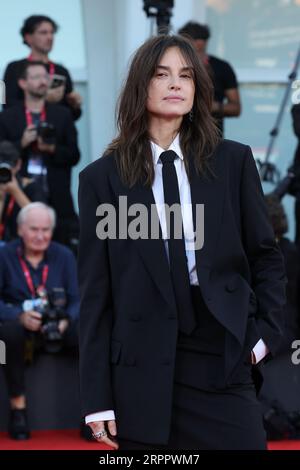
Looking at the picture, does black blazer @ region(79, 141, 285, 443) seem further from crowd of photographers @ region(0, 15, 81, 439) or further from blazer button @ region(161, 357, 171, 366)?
crowd of photographers @ region(0, 15, 81, 439)

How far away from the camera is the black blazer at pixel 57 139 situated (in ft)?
21.5

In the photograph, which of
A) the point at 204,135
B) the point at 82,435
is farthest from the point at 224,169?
the point at 82,435

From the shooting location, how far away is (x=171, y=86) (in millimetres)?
2961

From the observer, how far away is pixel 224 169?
2988mm

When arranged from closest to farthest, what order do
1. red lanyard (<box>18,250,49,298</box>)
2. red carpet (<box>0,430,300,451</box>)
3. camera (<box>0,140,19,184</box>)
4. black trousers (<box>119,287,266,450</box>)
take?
black trousers (<box>119,287,266,450</box>), red carpet (<box>0,430,300,451</box>), red lanyard (<box>18,250,49,298</box>), camera (<box>0,140,19,184</box>)

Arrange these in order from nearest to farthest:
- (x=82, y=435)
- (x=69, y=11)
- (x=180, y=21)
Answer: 1. (x=82, y=435)
2. (x=180, y=21)
3. (x=69, y=11)

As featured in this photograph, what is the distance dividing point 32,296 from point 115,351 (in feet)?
10.4

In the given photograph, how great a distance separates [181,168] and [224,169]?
5.0 inches

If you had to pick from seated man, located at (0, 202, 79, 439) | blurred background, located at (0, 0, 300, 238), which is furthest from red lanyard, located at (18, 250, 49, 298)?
blurred background, located at (0, 0, 300, 238)

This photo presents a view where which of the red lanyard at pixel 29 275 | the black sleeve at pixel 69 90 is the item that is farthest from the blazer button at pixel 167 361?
the black sleeve at pixel 69 90

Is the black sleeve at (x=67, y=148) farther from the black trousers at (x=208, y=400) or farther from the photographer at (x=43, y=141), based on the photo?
the black trousers at (x=208, y=400)

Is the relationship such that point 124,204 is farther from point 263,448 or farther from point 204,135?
point 263,448

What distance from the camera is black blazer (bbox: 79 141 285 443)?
2871 millimetres

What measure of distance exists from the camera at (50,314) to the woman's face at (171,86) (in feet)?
10.2
